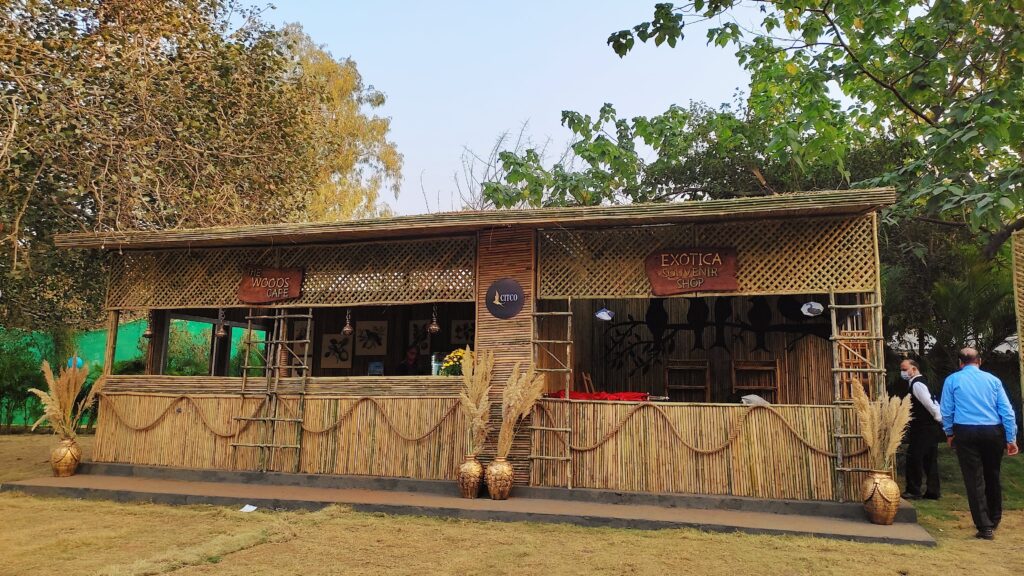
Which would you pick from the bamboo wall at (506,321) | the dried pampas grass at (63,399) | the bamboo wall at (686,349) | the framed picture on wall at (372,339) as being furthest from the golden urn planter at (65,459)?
the bamboo wall at (686,349)

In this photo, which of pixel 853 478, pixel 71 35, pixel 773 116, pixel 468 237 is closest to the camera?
pixel 853 478

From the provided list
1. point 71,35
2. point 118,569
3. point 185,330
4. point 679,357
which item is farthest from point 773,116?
point 185,330

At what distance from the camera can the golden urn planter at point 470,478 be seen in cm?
692

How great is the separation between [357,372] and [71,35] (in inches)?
239

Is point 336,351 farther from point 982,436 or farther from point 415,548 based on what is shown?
point 982,436

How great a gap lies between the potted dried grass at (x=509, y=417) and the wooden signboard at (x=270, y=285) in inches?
117

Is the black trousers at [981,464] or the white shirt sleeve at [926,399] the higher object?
the white shirt sleeve at [926,399]

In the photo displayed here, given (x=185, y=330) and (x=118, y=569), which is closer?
(x=118, y=569)

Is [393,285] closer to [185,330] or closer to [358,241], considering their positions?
[358,241]

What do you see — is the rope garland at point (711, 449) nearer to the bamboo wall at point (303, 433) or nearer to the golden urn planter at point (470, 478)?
the golden urn planter at point (470, 478)

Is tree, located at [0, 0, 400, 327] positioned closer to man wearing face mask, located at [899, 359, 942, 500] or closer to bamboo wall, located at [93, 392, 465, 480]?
bamboo wall, located at [93, 392, 465, 480]

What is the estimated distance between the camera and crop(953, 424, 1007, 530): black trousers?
227 inches

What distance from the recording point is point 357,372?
11.3m

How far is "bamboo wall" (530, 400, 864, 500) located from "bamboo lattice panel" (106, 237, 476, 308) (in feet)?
6.25
